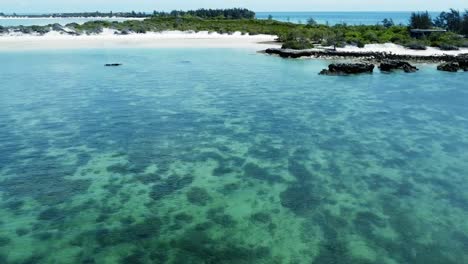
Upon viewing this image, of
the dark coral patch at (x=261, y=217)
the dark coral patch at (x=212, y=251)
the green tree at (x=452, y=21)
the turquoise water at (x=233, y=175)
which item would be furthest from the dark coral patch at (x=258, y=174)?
the green tree at (x=452, y=21)

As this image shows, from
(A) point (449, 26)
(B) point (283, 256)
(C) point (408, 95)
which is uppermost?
(A) point (449, 26)

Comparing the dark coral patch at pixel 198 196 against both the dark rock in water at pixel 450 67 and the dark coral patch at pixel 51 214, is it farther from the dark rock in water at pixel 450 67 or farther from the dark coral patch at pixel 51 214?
the dark rock in water at pixel 450 67

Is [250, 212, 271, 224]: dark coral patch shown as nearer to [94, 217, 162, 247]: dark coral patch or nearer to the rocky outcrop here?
[94, 217, 162, 247]: dark coral patch

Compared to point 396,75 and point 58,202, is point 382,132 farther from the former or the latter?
point 396,75

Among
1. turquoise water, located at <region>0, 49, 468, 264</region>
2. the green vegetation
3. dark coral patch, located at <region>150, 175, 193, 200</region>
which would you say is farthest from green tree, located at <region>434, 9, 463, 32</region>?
dark coral patch, located at <region>150, 175, 193, 200</region>

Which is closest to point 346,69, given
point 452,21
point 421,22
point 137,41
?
point 421,22

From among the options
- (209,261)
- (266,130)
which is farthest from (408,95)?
(209,261)
